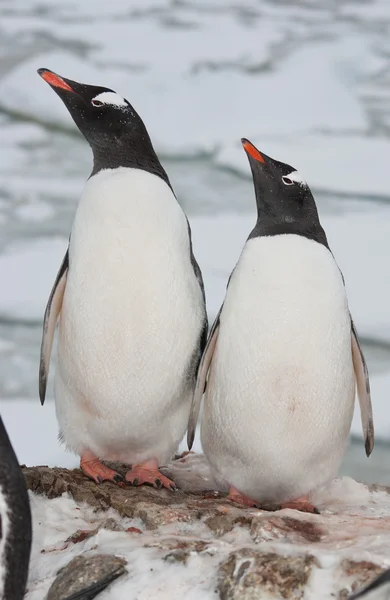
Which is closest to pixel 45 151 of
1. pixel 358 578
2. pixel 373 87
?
pixel 373 87

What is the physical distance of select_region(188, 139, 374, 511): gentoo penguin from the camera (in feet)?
7.88

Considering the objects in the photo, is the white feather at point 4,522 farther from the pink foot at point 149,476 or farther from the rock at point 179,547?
the pink foot at point 149,476

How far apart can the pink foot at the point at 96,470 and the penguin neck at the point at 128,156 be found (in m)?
0.73

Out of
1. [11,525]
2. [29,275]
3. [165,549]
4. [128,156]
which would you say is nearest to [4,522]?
[11,525]

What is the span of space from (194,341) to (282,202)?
414mm

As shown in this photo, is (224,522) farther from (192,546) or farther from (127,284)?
(127,284)

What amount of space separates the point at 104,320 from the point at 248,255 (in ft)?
1.25

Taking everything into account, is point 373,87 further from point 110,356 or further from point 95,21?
point 110,356

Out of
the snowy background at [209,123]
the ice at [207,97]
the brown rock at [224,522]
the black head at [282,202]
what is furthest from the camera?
the ice at [207,97]

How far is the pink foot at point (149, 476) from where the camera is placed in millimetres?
2551

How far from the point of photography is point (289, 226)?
2.50 metres

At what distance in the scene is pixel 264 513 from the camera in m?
2.21

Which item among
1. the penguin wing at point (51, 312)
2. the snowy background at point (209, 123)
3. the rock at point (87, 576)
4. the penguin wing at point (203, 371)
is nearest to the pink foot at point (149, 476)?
the penguin wing at point (203, 371)

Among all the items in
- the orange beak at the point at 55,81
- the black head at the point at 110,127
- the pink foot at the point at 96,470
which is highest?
the orange beak at the point at 55,81
